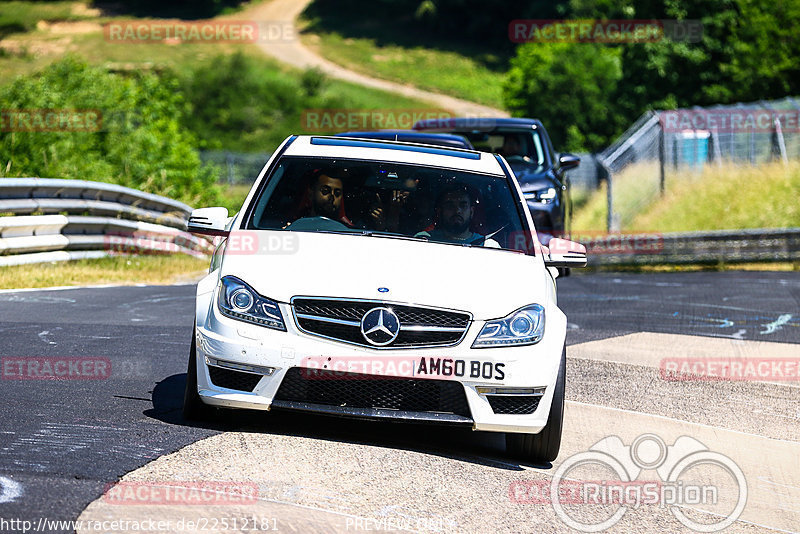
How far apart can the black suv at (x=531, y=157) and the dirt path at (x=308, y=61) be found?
56704mm

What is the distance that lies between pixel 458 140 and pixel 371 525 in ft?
25.5

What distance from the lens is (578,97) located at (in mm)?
56406

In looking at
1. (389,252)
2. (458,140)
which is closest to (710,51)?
(458,140)

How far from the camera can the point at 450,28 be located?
10225 centimetres

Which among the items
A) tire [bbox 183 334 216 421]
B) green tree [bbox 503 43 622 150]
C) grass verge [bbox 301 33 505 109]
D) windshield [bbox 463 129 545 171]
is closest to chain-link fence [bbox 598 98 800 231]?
windshield [bbox 463 129 545 171]

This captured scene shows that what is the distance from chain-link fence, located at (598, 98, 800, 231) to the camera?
1107 inches

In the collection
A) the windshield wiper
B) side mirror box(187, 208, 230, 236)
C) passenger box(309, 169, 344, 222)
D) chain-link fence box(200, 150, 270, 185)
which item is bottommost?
chain-link fence box(200, 150, 270, 185)

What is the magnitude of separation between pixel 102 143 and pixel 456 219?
18.9 m

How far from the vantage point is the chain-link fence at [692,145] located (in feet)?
92.2

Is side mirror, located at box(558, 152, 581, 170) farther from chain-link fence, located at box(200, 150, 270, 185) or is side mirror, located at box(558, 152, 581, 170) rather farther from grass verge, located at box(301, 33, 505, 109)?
grass verge, located at box(301, 33, 505, 109)

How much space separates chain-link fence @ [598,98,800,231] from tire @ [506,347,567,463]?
70.1ft

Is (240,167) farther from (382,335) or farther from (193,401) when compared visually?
(382,335)

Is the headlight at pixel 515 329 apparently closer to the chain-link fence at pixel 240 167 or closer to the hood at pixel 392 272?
the hood at pixel 392 272

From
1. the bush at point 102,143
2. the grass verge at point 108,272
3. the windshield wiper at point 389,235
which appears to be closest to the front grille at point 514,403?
the windshield wiper at point 389,235
